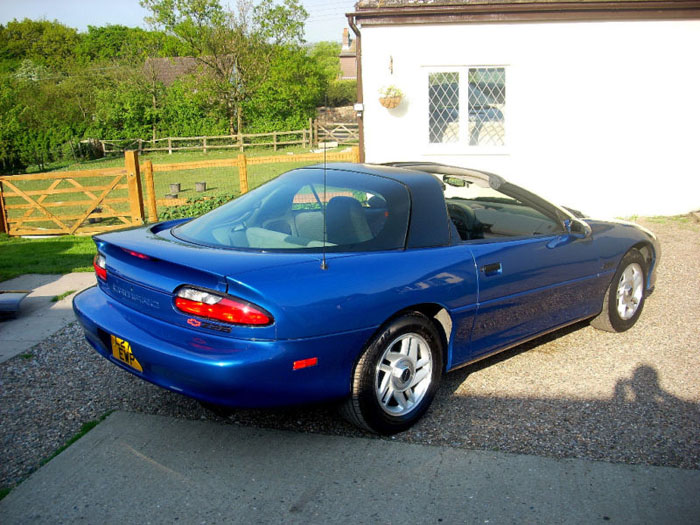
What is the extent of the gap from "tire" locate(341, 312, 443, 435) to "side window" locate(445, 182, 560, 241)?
79cm

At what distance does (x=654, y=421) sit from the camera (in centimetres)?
370

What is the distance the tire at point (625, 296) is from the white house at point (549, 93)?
596 cm

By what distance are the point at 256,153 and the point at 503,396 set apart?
1254 inches

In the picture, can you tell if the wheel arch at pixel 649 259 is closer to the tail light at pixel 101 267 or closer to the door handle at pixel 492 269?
the door handle at pixel 492 269

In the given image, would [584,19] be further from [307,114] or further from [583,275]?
[307,114]

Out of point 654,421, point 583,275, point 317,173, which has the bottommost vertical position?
point 654,421

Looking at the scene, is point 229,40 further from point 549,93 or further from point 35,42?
point 35,42

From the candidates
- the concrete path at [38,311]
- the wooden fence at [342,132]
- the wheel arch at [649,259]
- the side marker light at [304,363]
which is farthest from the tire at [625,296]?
the wooden fence at [342,132]

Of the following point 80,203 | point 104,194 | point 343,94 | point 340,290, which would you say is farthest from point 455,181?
point 343,94

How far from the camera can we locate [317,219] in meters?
3.72

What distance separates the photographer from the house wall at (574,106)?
35.4 ft

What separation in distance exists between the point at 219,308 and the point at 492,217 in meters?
2.46

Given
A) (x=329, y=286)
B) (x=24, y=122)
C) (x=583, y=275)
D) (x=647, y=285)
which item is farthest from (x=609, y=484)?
(x=24, y=122)

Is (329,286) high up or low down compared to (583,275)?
up
